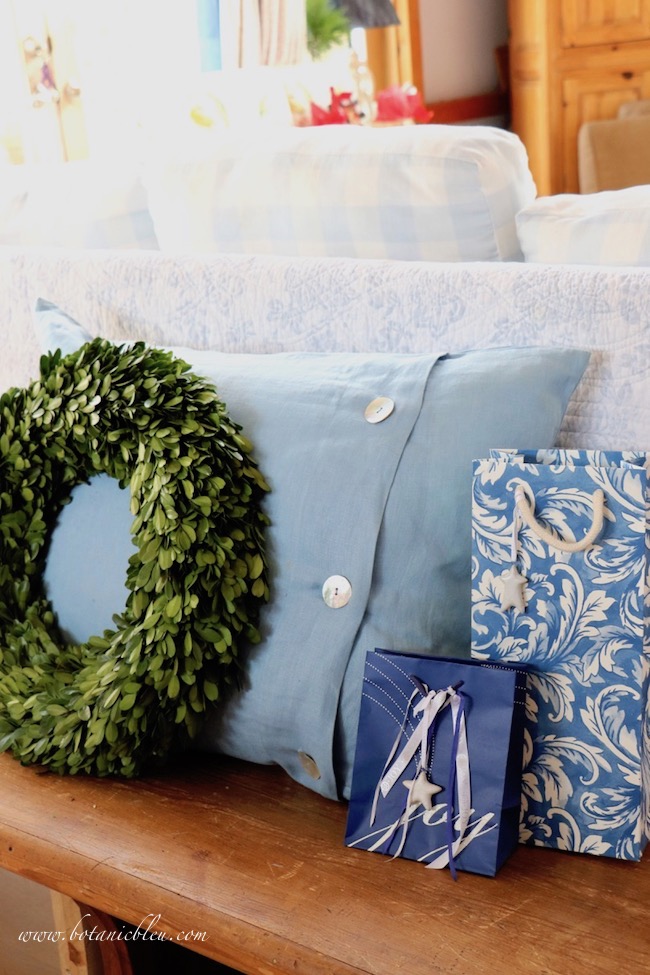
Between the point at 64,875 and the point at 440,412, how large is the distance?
0.49 m

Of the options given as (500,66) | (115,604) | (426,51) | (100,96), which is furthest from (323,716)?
(500,66)

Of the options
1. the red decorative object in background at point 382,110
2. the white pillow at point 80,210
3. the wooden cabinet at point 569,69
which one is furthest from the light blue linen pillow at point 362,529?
the wooden cabinet at point 569,69

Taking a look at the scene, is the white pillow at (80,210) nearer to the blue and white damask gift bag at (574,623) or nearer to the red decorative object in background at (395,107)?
the blue and white damask gift bag at (574,623)

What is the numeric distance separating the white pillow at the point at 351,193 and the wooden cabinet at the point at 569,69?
3.28m

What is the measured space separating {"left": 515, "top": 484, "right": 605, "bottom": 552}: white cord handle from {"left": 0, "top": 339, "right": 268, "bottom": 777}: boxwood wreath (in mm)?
241

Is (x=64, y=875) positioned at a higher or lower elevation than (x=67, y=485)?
lower

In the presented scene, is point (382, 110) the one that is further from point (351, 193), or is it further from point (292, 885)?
point (292, 885)

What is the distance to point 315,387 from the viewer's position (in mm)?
966

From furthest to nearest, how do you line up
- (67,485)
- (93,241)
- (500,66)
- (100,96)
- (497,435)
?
(500,66), (100,96), (93,241), (67,485), (497,435)

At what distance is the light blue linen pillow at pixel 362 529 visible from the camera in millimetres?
885

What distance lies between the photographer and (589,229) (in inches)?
42.7

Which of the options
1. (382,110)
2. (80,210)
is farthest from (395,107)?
(80,210)

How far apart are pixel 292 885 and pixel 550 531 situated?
330 mm

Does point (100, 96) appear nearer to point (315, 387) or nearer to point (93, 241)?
point (93, 241)
